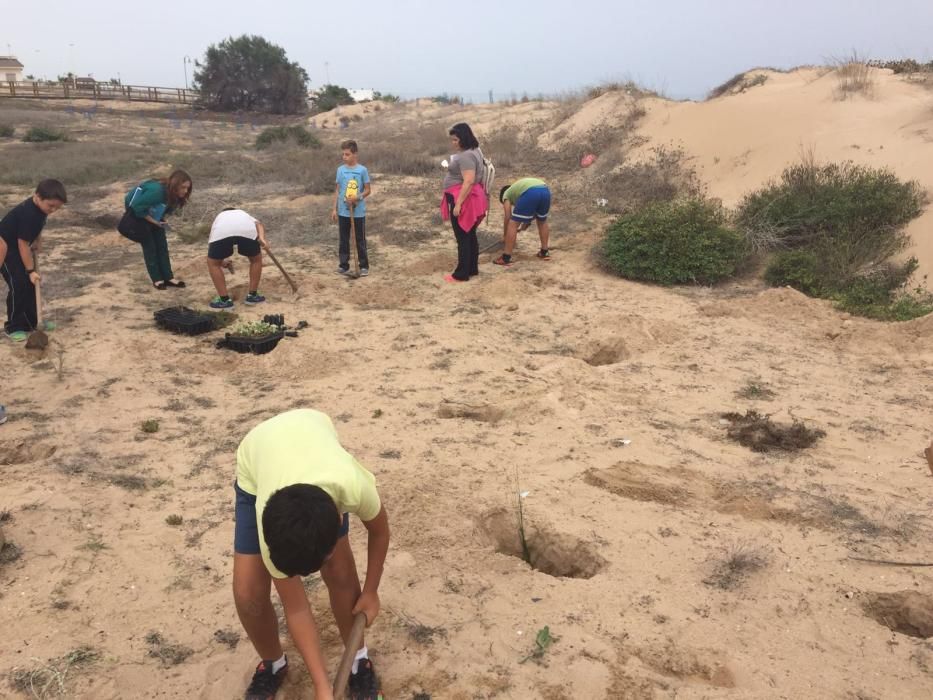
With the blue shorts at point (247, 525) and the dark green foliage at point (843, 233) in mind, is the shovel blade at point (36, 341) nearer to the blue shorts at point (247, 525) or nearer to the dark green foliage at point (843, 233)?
the blue shorts at point (247, 525)

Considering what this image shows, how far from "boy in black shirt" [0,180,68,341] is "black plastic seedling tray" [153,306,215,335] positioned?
1.00 metres

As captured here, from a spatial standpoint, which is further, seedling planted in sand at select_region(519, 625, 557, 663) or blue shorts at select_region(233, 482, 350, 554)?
seedling planted in sand at select_region(519, 625, 557, 663)

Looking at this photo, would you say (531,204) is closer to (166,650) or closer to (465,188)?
(465,188)

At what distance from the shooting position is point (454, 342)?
5.72 m

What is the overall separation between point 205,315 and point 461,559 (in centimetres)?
403

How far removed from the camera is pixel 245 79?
3806cm

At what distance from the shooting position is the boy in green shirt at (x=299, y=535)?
167 cm

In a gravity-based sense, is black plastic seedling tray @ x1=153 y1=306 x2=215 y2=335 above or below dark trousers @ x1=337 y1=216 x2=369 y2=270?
below

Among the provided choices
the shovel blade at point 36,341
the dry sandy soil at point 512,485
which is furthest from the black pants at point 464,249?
the shovel blade at point 36,341

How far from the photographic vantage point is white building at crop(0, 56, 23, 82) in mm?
58562

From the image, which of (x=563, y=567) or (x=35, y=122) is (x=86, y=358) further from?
(x=35, y=122)

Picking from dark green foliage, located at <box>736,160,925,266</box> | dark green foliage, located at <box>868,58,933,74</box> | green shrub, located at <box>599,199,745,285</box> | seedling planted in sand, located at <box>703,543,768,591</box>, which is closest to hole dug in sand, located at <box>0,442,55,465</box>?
seedling planted in sand, located at <box>703,543,768,591</box>

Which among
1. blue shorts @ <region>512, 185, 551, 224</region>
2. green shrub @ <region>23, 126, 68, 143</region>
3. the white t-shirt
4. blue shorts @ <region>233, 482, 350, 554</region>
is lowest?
blue shorts @ <region>233, 482, 350, 554</region>

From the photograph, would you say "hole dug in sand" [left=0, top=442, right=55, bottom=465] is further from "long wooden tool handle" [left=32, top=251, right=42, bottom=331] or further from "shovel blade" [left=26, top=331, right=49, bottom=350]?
"long wooden tool handle" [left=32, top=251, right=42, bottom=331]
